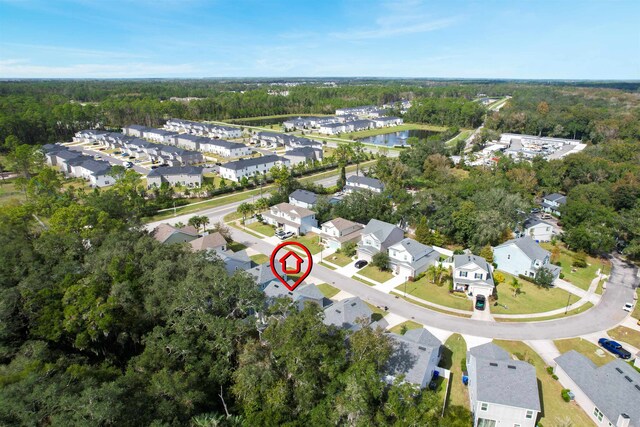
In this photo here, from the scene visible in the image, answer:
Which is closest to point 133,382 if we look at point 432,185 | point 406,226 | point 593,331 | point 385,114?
point 593,331

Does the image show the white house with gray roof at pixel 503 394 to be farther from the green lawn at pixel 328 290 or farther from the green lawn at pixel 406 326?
the green lawn at pixel 328 290

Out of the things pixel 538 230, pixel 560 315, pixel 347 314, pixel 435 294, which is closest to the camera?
pixel 347 314

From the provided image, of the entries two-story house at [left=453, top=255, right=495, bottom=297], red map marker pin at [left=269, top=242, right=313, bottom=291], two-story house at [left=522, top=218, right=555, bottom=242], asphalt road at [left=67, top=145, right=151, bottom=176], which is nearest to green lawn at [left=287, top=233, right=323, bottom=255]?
red map marker pin at [left=269, top=242, right=313, bottom=291]

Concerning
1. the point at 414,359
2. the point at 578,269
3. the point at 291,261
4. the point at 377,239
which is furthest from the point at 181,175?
the point at 578,269

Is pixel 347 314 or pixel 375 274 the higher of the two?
pixel 347 314

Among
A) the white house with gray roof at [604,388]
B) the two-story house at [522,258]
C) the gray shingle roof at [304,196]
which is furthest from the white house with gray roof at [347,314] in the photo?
the gray shingle roof at [304,196]

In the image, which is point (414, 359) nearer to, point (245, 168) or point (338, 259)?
point (338, 259)

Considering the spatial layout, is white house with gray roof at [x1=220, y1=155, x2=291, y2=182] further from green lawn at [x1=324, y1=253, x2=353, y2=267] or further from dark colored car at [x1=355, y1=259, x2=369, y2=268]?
dark colored car at [x1=355, y1=259, x2=369, y2=268]
